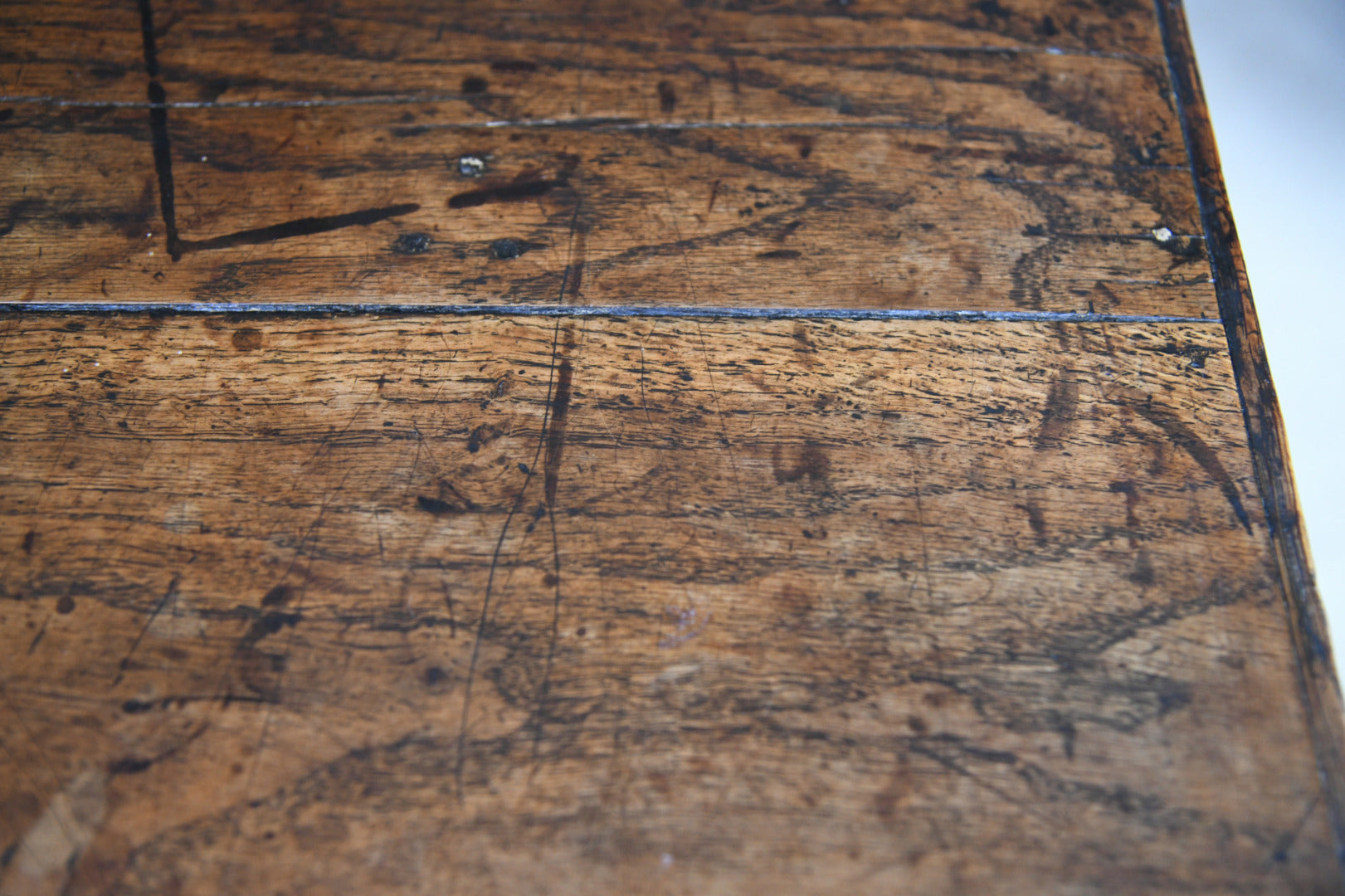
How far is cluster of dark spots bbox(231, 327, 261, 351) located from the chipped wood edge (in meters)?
0.94

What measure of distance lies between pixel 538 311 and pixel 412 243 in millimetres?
152

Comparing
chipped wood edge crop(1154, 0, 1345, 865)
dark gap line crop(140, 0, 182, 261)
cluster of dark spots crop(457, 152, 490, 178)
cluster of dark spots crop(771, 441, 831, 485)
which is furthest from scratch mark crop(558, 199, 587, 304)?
chipped wood edge crop(1154, 0, 1345, 865)

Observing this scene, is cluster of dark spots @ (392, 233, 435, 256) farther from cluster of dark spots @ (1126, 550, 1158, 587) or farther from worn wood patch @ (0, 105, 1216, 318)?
cluster of dark spots @ (1126, 550, 1158, 587)

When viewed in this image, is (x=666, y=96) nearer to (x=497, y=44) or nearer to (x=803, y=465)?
(x=497, y=44)

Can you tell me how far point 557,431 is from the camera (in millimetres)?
679

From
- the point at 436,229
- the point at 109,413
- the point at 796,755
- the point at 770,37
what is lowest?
the point at 796,755

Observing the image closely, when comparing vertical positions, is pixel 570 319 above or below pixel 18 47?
below

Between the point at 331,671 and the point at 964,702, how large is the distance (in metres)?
0.52

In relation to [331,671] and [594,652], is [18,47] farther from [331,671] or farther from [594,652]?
[594,652]

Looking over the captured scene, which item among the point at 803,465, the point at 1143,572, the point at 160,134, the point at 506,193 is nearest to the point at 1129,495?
the point at 1143,572

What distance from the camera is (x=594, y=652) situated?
2.01 ft

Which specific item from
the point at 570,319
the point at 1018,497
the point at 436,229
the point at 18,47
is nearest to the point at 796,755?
the point at 1018,497

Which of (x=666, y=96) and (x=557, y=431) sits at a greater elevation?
(x=666, y=96)

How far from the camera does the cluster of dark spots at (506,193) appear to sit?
77cm
